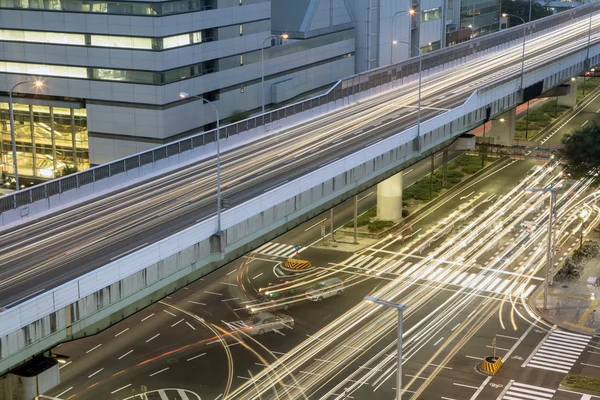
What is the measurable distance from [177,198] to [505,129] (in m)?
61.8

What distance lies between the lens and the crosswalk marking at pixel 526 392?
5328 cm

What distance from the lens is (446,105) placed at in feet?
292

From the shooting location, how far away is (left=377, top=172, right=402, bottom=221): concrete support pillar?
280 feet

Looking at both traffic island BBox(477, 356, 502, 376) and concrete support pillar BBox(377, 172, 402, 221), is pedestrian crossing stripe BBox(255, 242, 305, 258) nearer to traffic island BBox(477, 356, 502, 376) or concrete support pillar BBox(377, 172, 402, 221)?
concrete support pillar BBox(377, 172, 402, 221)

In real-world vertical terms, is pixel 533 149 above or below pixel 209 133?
below

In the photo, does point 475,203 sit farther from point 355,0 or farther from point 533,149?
point 355,0

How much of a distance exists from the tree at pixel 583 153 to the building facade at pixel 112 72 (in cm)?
3380

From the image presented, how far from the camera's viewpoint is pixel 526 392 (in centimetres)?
5388

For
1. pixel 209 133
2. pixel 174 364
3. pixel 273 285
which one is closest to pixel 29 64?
pixel 209 133

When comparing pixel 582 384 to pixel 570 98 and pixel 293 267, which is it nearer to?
pixel 293 267

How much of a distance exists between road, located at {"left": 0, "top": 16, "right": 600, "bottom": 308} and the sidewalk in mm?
17302

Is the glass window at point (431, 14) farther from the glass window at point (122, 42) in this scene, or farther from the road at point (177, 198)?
the glass window at point (122, 42)

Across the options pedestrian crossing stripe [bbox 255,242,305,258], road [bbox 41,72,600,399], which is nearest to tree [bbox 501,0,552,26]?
pedestrian crossing stripe [bbox 255,242,305,258]

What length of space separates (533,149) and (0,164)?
57.0 meters
